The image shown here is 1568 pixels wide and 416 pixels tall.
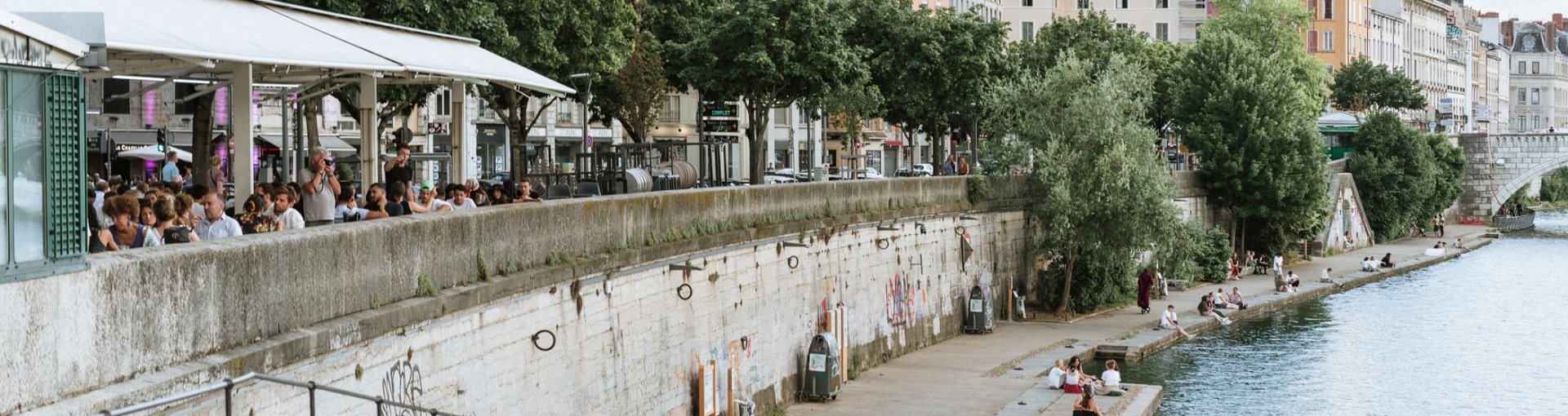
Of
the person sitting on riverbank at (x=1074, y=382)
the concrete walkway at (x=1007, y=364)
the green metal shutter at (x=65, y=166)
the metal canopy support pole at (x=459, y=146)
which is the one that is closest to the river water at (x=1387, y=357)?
the concrete walkway at (x=1007, y=364)

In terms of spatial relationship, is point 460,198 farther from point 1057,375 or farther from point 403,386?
point 1057,375

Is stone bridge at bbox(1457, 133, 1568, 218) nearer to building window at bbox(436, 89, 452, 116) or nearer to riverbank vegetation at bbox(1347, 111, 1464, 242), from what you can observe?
riverbank vegetation at bbox(1347, 111, 1464, 242)

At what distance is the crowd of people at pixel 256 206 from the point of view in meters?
12.7

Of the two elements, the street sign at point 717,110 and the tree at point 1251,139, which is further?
the tree at point 1251,139

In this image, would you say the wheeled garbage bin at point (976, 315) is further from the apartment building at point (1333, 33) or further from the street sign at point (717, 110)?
the apartment building at point (1333, 33)

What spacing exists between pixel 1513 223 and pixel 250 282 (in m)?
106

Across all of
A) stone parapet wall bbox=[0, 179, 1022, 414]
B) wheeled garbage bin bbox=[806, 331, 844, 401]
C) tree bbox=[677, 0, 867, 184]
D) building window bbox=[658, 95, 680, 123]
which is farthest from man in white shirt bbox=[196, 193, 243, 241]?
building window bbox=[658, 95, 680, 123]

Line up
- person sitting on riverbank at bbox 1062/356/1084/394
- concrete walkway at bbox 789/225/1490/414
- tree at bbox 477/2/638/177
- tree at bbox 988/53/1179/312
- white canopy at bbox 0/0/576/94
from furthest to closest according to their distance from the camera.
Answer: tree at bbox 988/53/1179/312, tree at bbox 477/2/638/177, person sitting on riverbank at bbox 1062/356/1084/394, concrete walkway at bbox 789/225/1490/414, white canopy at bbox 0/0/576/94

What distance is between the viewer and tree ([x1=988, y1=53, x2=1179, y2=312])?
46.3 meters

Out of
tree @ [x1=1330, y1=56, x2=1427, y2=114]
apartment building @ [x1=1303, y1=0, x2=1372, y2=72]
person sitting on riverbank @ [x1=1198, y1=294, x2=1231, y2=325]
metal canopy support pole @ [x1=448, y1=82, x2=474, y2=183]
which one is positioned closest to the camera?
metal canopy support pole @ [x1=448, y1=82, x2=474, y2=183]

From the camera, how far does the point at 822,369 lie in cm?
3053

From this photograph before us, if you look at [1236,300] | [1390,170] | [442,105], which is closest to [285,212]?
[1236,300]

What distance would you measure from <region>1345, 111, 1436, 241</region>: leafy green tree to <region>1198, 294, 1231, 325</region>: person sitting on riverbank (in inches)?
1540

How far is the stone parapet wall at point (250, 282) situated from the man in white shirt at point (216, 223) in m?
0.86
